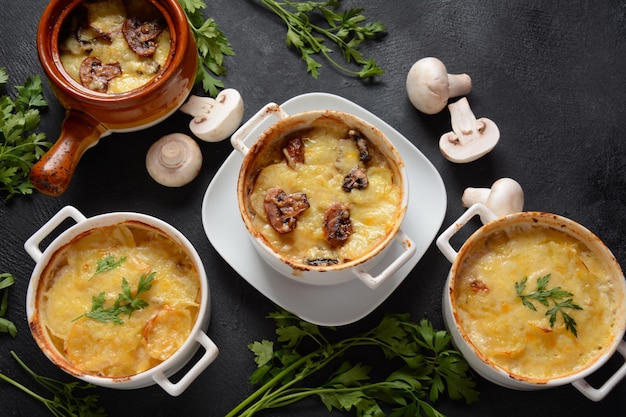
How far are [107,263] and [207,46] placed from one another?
1.08 m

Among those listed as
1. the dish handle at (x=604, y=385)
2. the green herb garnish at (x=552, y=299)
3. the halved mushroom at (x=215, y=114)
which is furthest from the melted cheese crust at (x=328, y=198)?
the dish handle at (x=604, y=385)

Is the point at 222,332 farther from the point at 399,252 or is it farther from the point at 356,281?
the point at 399,252

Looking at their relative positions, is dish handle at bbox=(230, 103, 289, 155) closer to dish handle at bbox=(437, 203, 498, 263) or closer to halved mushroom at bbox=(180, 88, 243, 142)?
halved mushroom at bbox=(180, 88, 243, 142)

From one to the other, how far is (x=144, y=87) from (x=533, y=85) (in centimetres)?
179

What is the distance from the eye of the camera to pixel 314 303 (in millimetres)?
3168

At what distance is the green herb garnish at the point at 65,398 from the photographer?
3.21 m

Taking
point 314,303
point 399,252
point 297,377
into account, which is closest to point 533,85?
point 399,252

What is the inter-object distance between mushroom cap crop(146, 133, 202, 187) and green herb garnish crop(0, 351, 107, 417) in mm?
963

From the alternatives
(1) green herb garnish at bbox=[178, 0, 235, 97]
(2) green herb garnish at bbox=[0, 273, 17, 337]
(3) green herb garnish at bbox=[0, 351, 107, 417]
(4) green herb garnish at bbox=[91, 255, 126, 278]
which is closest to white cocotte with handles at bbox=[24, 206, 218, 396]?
(4) green herb garnish at bbox=[91, 255, 126, 278]

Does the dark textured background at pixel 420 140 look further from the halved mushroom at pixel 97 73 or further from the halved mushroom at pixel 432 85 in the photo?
the halved mushroom at pixel 97 73

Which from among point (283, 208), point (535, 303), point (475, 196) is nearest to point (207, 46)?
point (283, 208)

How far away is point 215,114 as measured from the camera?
3.34 metres

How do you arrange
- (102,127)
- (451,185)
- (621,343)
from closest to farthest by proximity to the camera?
(621,343), (102,127), (451,185)

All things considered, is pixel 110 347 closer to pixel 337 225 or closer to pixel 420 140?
pixel 337 225
